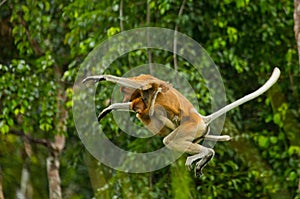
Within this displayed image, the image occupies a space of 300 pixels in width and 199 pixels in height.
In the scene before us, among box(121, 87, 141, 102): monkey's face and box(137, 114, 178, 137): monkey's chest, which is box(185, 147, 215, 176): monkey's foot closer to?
box(137, 114, 178, 137): monkey's chest

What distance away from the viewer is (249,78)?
238 inches

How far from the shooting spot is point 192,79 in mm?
4957

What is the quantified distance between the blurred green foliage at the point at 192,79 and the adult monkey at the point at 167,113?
8.27ft

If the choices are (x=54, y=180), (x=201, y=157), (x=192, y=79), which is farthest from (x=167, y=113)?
(x=54, y=180)

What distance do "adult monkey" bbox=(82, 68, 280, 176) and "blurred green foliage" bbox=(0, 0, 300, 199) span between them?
2.52 m

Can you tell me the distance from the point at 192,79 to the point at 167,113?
2.82 metres

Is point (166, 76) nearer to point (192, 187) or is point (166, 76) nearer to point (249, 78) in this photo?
point (192, 187)

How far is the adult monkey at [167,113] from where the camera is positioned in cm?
209

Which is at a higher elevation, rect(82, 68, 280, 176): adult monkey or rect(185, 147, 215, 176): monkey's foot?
rect(82, 68, 280, 176): adult monkey

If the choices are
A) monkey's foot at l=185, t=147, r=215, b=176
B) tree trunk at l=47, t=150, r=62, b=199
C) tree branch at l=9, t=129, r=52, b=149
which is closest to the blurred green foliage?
tree branch at l=9, t=129, r=52, b=149

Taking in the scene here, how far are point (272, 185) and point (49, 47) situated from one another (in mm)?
2080

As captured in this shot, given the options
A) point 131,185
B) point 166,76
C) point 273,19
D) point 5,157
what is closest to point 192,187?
point 131,185

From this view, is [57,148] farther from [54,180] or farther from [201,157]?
[201,157]

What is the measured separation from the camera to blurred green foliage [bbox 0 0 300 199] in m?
5.15
